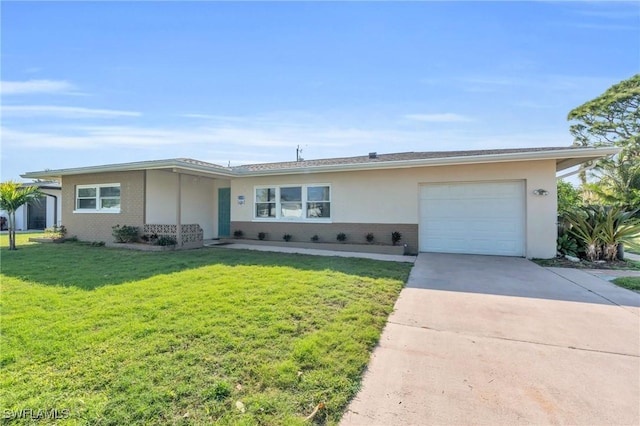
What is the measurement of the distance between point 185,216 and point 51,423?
11.2 m

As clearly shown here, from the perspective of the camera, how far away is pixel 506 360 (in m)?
3.11

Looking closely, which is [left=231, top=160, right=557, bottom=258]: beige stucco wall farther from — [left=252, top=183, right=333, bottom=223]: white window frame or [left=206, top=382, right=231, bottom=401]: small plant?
[left=206, top=382, right=231, bottom=401]: small plant

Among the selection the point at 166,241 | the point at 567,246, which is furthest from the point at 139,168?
the point at 567,246

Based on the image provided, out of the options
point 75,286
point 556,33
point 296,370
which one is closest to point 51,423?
point 296,370

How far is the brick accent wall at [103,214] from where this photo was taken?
36.9ft

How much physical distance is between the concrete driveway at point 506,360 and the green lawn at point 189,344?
12.7 inches

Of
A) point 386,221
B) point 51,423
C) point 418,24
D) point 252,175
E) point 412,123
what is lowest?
point 51,423

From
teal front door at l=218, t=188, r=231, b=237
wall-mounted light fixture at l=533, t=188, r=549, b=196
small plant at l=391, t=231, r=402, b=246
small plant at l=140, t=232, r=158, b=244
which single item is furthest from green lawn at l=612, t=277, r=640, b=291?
small plant at l=140, t=232, r=158, b=244

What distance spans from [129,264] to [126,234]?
399cm

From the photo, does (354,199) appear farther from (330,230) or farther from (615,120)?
(615,120)

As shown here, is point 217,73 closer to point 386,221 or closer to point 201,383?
point 386,221

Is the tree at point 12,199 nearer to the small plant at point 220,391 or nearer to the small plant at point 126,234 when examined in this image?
the small plant at point 126,234

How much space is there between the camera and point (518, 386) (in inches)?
105

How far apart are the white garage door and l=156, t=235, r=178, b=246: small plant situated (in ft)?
27.7
